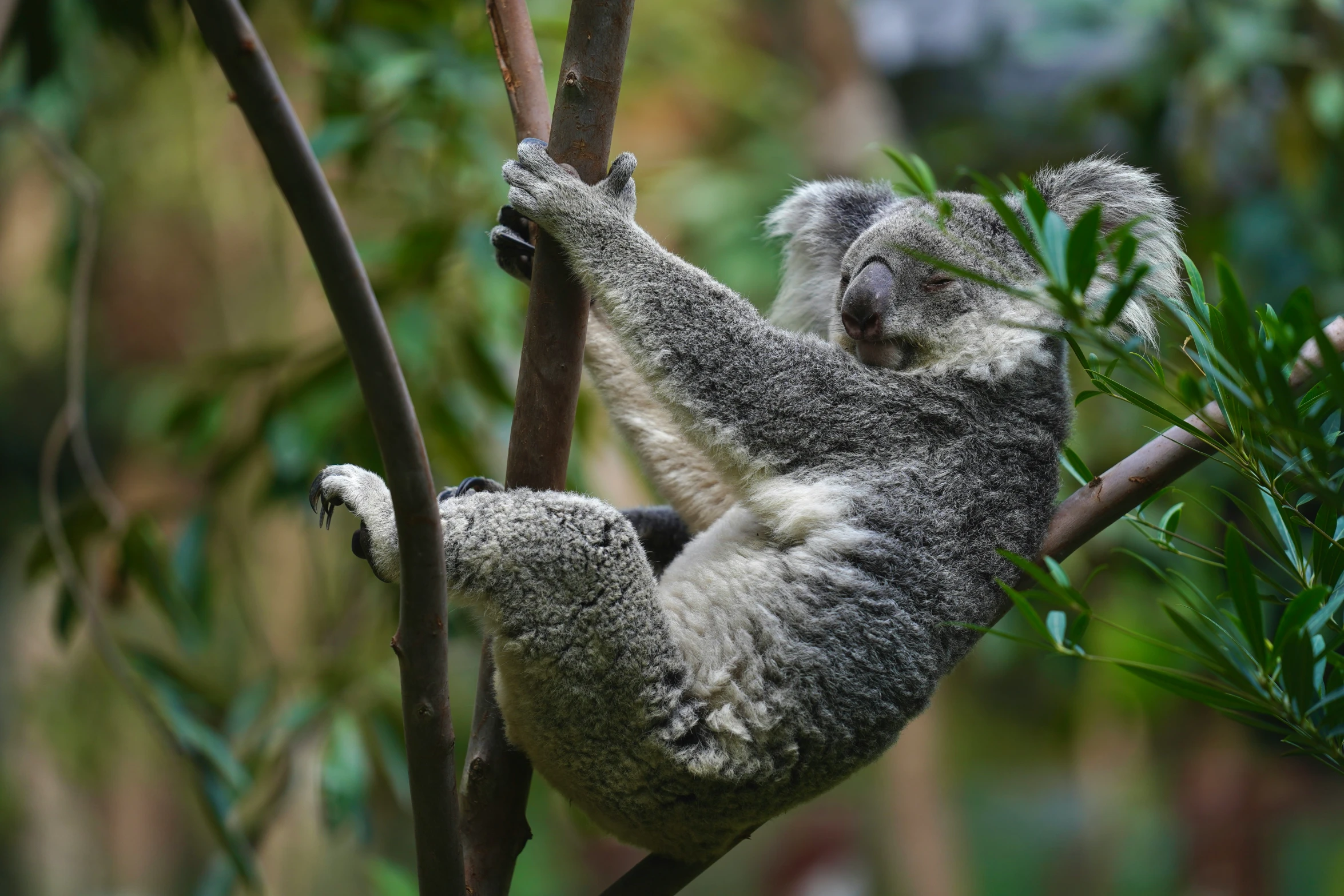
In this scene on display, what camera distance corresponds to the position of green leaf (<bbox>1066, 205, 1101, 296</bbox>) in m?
0.96

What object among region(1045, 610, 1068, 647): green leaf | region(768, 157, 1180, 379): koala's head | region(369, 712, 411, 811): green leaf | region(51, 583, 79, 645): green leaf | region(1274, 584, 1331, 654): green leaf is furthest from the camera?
region(369, 712, 411, 811): green leaf

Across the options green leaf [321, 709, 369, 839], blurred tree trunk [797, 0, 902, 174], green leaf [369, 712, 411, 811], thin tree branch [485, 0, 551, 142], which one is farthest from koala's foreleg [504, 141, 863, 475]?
blurred tree trunk [797, 0, 902, 174]

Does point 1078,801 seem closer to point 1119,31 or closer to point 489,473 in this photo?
point 1119,31

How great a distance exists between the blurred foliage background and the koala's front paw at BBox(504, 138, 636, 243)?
0.81m

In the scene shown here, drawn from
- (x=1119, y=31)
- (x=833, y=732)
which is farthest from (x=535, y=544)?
(x=1119, y=31)

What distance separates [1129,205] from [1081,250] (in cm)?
126

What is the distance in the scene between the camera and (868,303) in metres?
1.99

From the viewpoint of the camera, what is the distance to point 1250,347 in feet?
3.13

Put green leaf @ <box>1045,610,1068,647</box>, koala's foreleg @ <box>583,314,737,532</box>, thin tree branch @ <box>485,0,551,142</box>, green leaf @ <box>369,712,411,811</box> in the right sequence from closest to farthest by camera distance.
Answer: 1. green leaf @ <box>1045,610,1068,647</box>
2. thin tree branch @ <box>485,0,551,142</box>
3. koala's foreleg @ <box>583,314,737,532</box>
4. green leaf @ <box>369,712,411,811</box>

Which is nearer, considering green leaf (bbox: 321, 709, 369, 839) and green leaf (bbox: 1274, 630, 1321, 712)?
green leaf (bbox: 1274, 630, 1321, 712)

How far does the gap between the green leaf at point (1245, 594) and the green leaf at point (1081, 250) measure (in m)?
0.31

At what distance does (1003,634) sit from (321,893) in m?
5.73

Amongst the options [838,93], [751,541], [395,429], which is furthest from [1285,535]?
[838,93]

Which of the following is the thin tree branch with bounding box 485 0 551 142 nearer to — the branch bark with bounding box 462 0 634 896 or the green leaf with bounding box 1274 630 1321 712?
the branch bark with bounding box 462 0 634 896
